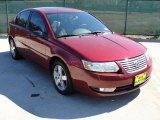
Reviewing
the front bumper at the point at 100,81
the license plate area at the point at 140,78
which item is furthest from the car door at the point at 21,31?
the license plate area at the point at 140,78

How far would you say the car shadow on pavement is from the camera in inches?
173

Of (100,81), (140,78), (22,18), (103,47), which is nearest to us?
(100,81)

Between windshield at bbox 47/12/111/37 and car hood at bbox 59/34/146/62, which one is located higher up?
windshield at bbox 47/12/111/37

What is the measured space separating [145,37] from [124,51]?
7.23 metres

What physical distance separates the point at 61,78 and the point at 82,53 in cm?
82

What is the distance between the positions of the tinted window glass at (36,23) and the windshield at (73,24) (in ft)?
0.70

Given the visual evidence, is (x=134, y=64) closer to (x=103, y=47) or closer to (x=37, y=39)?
(x=103, y=47)

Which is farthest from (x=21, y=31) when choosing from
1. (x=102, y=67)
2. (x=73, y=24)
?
(x=102, y=67)

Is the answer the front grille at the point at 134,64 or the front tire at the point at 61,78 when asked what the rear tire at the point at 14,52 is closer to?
the front tire at the point at 61,78

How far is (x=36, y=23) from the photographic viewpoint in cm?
593

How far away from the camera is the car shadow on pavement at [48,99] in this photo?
4.40 metres

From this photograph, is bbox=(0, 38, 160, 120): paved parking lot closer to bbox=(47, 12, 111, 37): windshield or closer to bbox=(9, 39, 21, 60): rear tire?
bbox=(47, 12, 111, 37): windshield

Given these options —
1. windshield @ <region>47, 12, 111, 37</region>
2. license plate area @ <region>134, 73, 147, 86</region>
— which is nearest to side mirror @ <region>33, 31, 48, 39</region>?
windshield @ <region>47, 12, 111, 37</region>

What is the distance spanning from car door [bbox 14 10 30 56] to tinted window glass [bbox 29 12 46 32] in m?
0.35
